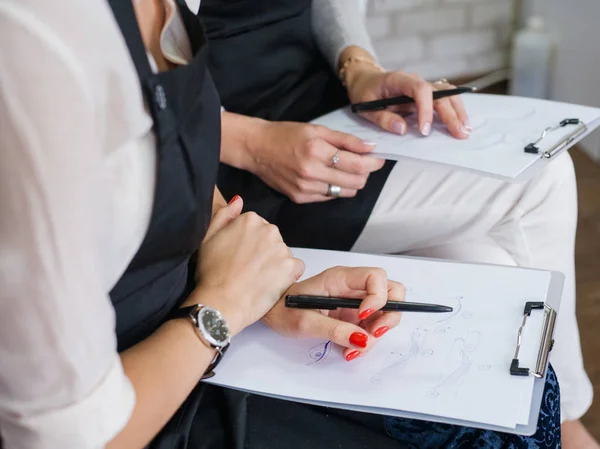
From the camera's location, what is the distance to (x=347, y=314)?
726mm

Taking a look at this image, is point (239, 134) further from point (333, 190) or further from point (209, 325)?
point (209, 325)

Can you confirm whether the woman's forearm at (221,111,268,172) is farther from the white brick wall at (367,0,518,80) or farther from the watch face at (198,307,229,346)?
the white brick wall at (367,0,518,80)

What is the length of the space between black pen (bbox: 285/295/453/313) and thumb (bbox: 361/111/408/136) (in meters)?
0.33

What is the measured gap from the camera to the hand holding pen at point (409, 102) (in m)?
0.95

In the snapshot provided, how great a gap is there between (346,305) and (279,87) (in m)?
0.48

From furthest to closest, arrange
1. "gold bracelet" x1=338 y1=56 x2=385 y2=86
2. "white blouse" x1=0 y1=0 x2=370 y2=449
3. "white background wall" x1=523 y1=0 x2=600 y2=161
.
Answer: "white background wall" x1=523 y1=0 x2=600 y2=161, "gold bracelet" x1=338 y1=56 x2=385 y2=86, "white blouse" x1=0 y1=0 x2=370 y2=449

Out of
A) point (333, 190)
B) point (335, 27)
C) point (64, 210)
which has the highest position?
point (64, 210)

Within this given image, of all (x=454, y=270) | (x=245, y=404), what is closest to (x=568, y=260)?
(x=454, y=270)

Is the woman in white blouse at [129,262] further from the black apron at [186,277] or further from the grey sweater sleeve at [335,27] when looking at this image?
the grey sweater sleeve at [335,27]

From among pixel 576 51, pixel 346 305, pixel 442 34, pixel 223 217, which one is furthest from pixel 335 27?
pixel 442 34

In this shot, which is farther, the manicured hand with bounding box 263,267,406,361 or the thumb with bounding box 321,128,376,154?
the thumb with bounding box 321,128,376,154

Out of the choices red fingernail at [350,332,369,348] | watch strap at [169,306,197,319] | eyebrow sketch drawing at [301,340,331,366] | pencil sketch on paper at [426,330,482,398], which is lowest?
eyebrow sketch drawing at [301,340,331,366]

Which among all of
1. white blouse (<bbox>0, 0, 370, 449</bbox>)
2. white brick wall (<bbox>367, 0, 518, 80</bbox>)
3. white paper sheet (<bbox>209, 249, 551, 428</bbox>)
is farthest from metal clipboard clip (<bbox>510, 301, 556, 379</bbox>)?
white brick wall (<bbox>367, 0, 518, 80</bbox>)

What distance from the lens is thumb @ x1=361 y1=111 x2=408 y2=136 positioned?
97 centimetres
